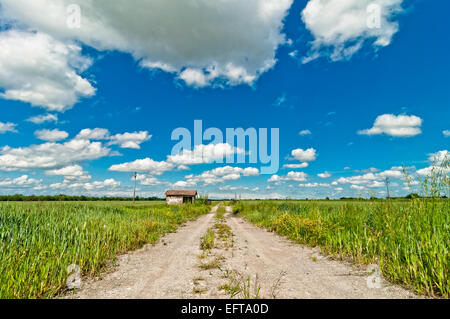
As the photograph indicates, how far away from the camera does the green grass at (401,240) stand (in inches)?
159

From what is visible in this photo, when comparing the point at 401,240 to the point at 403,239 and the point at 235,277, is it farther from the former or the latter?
the point at 235,277

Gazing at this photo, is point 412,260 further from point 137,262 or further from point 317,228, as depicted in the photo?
point 137,262

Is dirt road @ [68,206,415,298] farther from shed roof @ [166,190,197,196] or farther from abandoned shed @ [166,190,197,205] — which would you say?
shed roof @ [166,190,197,196]

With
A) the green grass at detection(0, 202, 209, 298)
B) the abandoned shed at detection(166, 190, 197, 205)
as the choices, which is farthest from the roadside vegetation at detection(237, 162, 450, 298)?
the abandoned shed at detection(166, 190, 197, 205)

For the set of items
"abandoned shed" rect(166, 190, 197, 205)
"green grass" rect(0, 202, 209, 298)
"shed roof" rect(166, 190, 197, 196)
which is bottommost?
"abandoned shed" rect(166, 190, 197, 205)

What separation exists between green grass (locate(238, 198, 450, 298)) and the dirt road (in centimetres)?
45

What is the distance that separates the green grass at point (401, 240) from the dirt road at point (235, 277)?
0.45 metres

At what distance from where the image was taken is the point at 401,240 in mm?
5109

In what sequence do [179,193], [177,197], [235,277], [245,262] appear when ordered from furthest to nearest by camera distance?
[179,193], [177,197], [245,262], [235,277]

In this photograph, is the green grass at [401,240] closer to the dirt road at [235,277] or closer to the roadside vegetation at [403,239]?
the roadside vegetation at [403,239]

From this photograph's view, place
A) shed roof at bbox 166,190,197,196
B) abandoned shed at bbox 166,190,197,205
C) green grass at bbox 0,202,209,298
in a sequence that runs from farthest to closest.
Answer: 1. shed roof at bbox 166,190,197,196
2. abandoned shed at bbox 166,190,197,205
3. green grass at bbox 0,202,209,298

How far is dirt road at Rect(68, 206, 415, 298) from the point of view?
410 centimetres

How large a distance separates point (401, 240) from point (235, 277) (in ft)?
13.5

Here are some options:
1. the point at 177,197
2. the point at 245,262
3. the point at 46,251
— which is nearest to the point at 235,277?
the point at 245,262
